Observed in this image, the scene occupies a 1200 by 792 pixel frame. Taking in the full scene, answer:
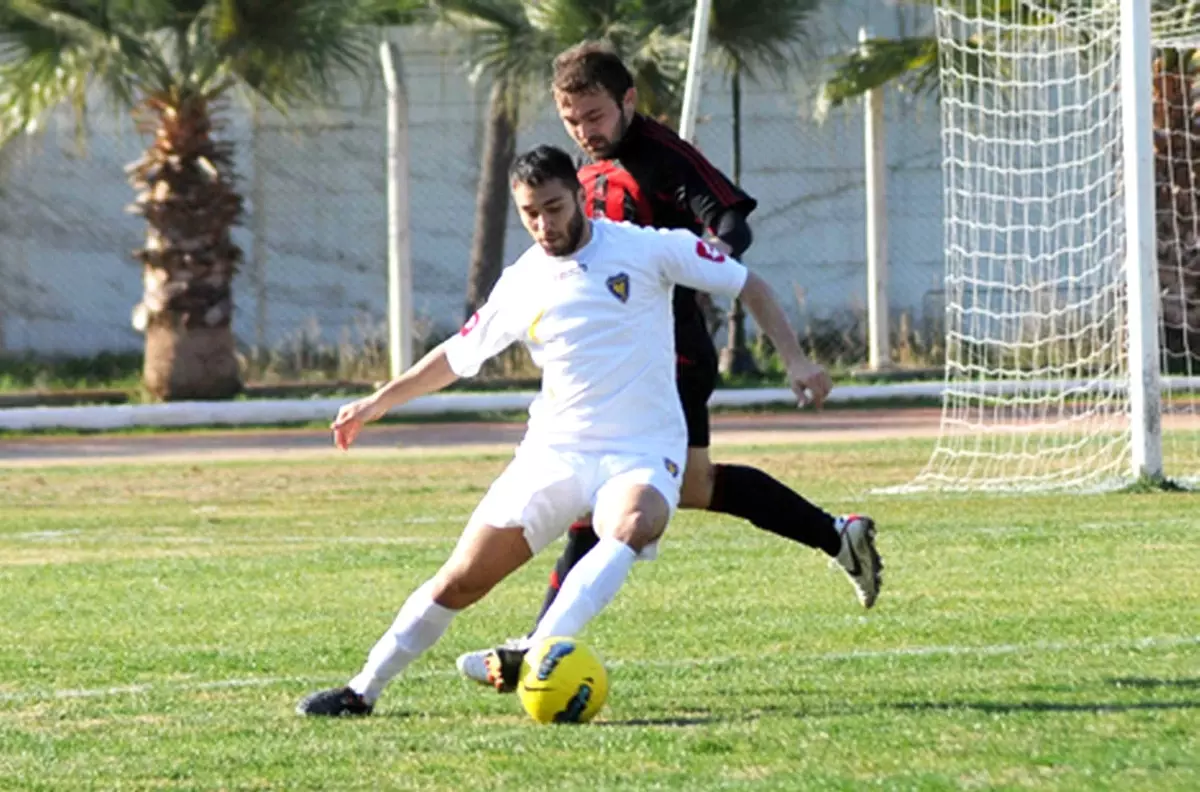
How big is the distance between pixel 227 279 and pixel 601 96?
19258 mm

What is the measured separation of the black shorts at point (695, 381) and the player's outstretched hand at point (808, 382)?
980 mm

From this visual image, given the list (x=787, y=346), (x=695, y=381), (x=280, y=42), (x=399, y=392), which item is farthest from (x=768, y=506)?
(x=280, y=42)

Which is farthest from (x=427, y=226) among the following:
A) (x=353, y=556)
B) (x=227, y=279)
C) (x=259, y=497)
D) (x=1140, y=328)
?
(x=353, y=556)

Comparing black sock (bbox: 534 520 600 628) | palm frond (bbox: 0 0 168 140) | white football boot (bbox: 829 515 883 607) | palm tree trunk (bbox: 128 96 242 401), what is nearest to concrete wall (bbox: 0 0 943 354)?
palm tree trunk (bbox: 128 96 242 401)

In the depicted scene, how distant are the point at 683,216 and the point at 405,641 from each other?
175 cm

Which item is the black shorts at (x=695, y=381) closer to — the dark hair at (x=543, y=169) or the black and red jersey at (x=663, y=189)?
the black and red jersey at (x=663, y=189)

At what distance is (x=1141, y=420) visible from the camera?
15102mm

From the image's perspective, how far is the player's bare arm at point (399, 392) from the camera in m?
7.25

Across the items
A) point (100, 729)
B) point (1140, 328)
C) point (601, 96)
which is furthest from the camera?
point (1140, 328)

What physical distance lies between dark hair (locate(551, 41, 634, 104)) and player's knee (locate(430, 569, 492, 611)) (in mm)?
1537

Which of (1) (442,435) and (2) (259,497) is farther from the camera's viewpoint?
(1) (442,435)

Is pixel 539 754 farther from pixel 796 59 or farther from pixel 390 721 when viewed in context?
pixel 796 59

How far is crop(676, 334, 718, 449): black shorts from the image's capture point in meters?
8.05

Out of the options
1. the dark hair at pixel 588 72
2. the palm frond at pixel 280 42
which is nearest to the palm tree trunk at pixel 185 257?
the palm frond at pixel 280 42
